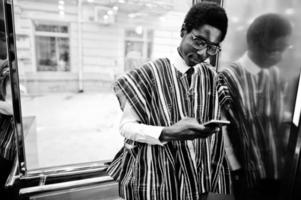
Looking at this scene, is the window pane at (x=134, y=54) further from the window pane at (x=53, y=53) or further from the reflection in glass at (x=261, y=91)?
the window pane at (x=53, y=53)

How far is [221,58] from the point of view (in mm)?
1250

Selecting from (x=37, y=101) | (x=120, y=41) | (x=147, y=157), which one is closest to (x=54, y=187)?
(x=147, y=157)

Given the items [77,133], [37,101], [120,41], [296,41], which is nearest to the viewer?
[296,41]

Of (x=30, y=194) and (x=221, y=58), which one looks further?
(x=221, y=58)

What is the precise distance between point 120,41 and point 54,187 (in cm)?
257

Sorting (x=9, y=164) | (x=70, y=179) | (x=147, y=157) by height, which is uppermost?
(x=147, y=157)

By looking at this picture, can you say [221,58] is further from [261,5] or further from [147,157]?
[147,157]

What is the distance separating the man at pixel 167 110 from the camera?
2.40 ft

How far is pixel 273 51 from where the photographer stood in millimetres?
815

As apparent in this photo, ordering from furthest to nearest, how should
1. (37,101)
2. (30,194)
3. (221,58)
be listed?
(37,101) → (221,58) → (30,194)

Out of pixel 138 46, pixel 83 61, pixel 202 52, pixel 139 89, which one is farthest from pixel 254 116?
pixel 83 61

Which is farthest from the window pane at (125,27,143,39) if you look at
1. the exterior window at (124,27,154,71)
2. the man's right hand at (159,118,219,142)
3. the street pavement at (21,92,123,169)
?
the man's right hand at (159,118,219,142)

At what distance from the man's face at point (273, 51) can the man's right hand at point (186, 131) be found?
0.42 metres

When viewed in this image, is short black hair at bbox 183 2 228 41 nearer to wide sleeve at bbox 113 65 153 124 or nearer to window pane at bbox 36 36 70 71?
wide sleeve at bbox 113 65 153 124
